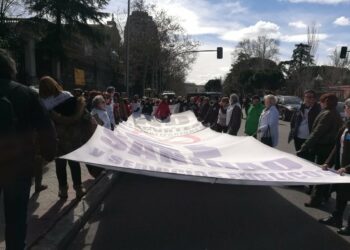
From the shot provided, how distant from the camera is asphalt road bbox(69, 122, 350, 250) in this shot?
5945mm

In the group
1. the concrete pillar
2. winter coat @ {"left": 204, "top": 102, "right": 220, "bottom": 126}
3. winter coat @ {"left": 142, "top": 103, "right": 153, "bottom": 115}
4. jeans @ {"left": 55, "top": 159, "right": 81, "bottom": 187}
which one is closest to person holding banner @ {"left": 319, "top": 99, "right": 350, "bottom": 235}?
jeans @ {"left": 55, "top": 159, "right": 81, "bottom": 187}

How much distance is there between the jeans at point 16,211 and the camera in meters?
4.24

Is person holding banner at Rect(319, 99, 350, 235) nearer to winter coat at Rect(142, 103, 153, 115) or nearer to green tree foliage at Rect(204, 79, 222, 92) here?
winter coat at Rect(142, 103, 153, 115)

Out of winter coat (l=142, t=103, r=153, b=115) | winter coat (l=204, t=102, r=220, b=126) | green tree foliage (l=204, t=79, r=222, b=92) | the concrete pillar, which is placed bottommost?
green tree foliage (l=204, t=79, r=222, b=92)

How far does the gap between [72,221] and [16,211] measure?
210 centimetres

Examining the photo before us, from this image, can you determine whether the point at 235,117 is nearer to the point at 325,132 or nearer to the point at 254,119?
the point at 254,119

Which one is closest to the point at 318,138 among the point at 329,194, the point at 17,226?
the point at 329,194

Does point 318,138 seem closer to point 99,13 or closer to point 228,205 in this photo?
point 228,205

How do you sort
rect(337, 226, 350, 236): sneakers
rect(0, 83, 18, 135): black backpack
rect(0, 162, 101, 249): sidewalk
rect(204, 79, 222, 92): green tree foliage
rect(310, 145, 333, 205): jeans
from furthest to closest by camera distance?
rect(204, 79, 222, 92): green tree foliage, rect(310, 145, 333, 205): jeans, rect(337, 226, 350, 236): sneakers, rect(0, 162, 101, 249): sidewalk, rect(0, 83, 18, 135): black backpack

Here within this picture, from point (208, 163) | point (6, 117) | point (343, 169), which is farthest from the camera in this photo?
point (208, 163)

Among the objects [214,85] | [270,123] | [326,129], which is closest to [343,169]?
[326,129]

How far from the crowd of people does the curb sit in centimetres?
33

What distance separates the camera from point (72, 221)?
249 inches

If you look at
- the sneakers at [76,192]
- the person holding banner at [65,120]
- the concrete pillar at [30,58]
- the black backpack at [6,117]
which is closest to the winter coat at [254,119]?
the person holding banner at [65,120]
